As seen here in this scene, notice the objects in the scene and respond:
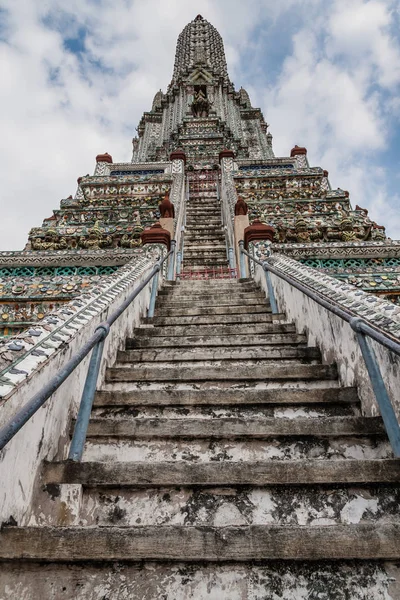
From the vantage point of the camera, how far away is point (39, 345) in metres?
2.13

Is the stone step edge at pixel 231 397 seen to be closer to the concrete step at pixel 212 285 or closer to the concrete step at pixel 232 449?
the concrete step at pixel 232 449

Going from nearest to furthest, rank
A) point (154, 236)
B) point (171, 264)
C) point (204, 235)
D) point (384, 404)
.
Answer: point (384, 404), point (154, 236), point (171, 264), point (204, 235)

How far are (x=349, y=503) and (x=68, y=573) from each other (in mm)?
1273

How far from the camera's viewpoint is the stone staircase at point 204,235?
8.36 meters

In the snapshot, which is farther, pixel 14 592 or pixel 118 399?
pixel 118 399

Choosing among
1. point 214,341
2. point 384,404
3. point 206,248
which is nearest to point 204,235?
point 206,248

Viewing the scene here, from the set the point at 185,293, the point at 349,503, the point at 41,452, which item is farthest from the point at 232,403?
the point at 185,293

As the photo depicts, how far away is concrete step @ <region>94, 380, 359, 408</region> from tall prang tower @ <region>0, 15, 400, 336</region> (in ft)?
4.74

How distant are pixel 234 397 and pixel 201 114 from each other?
85.5ft

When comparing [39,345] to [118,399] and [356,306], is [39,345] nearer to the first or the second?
[118,399]

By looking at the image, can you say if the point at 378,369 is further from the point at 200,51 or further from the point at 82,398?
the point at 200,51

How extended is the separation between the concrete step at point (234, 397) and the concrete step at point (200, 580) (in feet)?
3.69

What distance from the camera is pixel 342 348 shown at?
2818 millimetres

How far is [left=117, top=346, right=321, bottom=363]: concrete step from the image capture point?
333 centimetres
